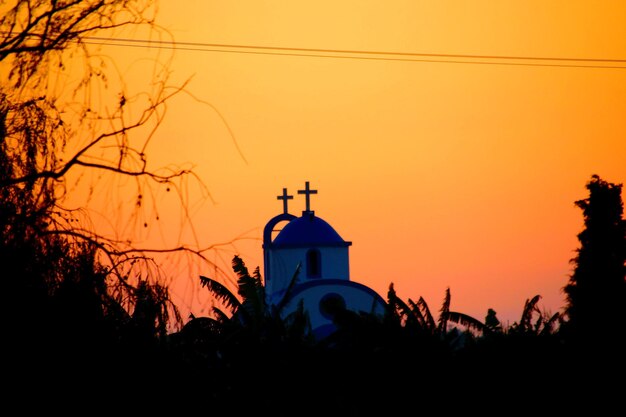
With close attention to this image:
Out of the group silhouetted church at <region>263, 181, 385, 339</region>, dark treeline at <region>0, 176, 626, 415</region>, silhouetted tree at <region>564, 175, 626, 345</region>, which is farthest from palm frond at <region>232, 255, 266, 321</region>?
silhouetted church at <region>263, 181, 385, 339</region>

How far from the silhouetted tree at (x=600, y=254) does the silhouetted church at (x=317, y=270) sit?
1540 cm

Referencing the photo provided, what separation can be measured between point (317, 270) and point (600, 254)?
18373 millimetres

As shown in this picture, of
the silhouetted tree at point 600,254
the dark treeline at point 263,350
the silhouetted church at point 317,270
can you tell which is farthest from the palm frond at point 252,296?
the silhouetted church at point 317,270

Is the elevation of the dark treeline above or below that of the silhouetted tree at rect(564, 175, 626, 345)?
below

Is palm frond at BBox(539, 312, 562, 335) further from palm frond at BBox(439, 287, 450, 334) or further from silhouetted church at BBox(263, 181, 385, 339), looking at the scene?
silhouetted church at BBox(263, 181, 385, 339)

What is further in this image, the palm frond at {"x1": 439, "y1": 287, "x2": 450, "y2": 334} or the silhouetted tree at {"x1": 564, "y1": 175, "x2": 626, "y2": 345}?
the silhouetted tree at {"x1": 564, "y1": 175, "x2": 626, "y2": 345}

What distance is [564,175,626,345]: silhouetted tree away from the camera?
37969 millimetres

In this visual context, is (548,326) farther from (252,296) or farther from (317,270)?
(317,270)

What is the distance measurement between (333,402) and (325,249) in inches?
1431

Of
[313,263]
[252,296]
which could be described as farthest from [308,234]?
[252,296]

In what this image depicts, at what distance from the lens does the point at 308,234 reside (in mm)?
54312

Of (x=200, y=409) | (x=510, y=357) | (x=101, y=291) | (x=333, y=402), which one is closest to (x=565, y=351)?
(x=510, y=357)

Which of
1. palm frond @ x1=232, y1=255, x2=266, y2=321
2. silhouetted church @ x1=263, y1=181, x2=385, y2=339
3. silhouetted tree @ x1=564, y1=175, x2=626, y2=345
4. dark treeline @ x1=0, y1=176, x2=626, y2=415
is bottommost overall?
dark treeline @ x1=0, y1=176, x2=626, y2=415

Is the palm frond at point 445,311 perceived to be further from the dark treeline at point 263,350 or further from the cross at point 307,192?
the cross at point 307,192
